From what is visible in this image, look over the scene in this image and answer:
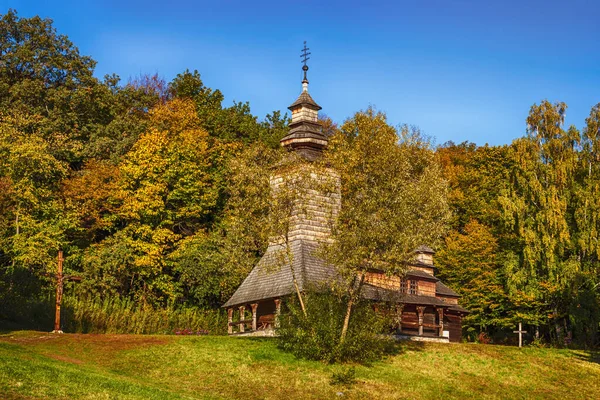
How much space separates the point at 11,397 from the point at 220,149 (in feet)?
119

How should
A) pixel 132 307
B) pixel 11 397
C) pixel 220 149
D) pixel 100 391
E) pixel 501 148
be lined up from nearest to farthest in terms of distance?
pixel 11 397, pixel 100 391, pixel 132 307, pixel 220 149, pixel 501 148

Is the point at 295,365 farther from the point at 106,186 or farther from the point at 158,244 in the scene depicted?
the point at 106,186

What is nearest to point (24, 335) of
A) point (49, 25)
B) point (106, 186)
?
point (106, 186)

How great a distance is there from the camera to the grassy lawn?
23.0 m

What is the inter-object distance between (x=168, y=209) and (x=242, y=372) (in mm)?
24629

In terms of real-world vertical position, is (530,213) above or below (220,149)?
below

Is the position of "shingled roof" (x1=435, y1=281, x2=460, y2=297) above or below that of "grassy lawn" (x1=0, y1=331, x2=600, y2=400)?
above

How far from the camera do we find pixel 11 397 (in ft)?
65.6

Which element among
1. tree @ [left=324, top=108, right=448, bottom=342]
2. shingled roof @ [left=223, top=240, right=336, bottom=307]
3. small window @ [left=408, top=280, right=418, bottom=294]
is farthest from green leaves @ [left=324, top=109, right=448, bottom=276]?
small window @ [left=408, top=280, right=418, bottom=294]

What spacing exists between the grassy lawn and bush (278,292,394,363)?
584mm

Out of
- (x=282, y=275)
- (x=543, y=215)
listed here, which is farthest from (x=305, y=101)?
(x=543, y=215)

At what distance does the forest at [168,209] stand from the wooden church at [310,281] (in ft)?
7.22

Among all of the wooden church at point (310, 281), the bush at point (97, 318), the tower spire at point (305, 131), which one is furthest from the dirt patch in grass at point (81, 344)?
the tower spire at point (305, 131)

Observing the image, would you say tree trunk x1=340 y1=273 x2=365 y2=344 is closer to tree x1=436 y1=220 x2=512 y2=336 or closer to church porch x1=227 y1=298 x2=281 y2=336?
church porch x1=227 y1=298 x2=281 y2=336
